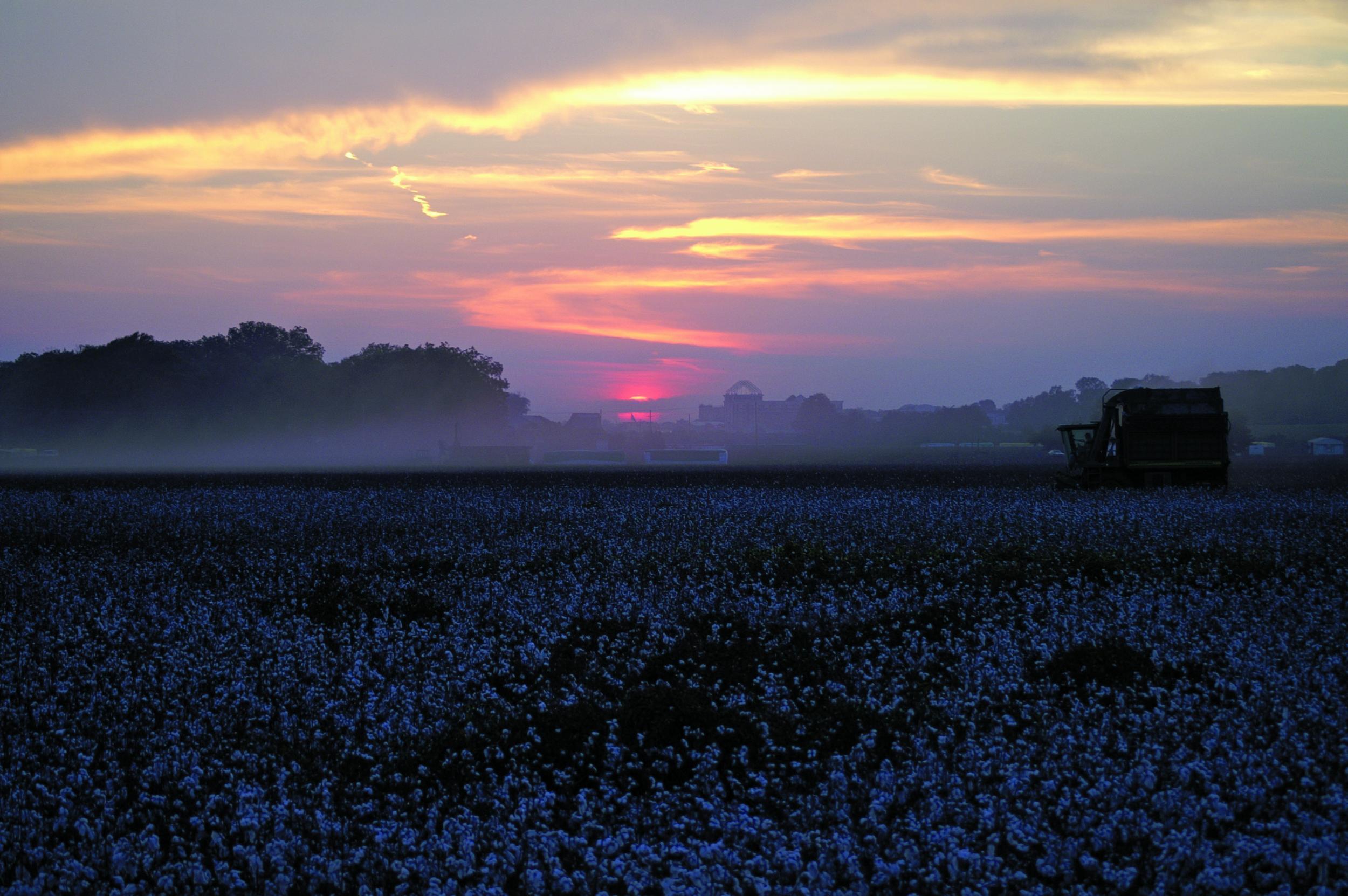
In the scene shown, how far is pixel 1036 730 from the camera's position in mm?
9406

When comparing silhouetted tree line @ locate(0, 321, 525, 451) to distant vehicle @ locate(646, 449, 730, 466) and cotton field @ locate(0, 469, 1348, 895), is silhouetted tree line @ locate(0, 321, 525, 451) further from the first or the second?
cotton field @ locate(0, 469, 1348, 895)

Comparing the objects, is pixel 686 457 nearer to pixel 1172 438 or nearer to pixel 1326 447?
pixel 1326 447

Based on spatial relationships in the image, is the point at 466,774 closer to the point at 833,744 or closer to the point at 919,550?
the point at 833,744

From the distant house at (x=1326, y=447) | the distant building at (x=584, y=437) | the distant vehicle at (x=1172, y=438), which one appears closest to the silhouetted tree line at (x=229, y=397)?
the distant building at (x=584, y=437)

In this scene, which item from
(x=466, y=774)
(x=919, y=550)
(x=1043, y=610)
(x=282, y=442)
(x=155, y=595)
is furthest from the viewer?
(x=282, y=442)

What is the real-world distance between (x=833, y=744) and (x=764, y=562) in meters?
8.92

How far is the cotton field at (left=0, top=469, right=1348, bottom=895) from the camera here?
6.99m

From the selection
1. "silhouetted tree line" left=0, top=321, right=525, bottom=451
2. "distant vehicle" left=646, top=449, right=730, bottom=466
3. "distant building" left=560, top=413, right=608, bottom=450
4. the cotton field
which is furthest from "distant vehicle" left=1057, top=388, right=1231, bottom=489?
"distant building" left=560, top=413, right=608, bottom=450

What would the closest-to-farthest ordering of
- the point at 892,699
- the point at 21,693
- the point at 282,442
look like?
1. the point at 892,699
2. the point at 21,693
3. the point at 282,442

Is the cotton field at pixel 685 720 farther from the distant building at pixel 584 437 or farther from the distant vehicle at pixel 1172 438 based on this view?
the distant building at pixel 584 437

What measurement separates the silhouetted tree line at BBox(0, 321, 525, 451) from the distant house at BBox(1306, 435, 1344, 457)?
90.6 metres

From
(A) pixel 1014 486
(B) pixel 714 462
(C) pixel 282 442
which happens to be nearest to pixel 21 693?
(A) pixel 1014 486

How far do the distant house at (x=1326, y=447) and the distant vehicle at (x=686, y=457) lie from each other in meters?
60.7

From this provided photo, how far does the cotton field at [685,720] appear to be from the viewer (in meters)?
6.99
